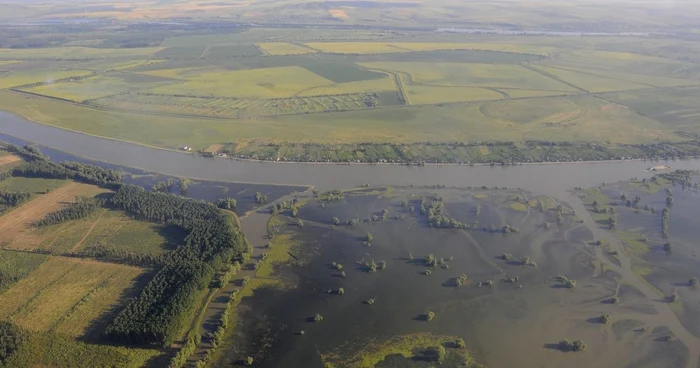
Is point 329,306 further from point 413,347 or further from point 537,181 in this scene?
point 537,181

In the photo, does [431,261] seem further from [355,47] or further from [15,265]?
[355,47]

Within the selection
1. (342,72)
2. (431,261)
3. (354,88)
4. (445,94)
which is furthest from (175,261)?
(342,72)

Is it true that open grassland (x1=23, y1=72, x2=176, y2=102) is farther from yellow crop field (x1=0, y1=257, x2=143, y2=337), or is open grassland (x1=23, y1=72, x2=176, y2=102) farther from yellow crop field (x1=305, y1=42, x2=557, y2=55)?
yellow crop field (x1=0, y1=257, x2=143, y2=337)

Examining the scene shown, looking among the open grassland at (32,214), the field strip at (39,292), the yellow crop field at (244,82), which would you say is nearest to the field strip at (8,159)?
the open grassland at (32,214)

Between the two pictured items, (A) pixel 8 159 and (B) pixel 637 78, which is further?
(B) pixel 637 78

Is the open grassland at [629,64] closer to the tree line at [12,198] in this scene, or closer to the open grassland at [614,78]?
the open grassland at [614,78]
